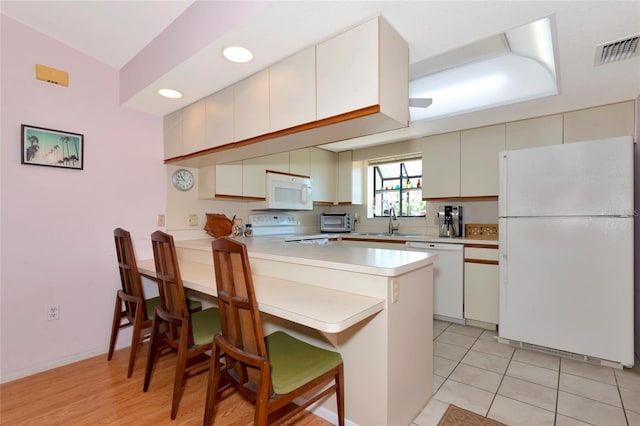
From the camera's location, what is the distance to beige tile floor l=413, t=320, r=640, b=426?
1765mm

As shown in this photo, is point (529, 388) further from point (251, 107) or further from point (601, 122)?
point (251, 107)

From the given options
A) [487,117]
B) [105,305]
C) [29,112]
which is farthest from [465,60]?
[105,305]

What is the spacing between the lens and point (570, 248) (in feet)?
7.89

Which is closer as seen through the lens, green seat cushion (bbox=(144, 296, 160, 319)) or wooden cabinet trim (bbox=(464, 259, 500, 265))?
green seat cushion (bbox=(144, 296, 160, 319))

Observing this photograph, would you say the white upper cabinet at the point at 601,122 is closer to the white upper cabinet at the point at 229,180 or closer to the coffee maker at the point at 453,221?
the coffee maker at the point at 453,221

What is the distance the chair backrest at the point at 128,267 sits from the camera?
2.17 metres

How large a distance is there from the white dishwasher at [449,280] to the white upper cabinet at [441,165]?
0.67m

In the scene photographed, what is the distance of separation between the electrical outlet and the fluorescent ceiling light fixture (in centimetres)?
345

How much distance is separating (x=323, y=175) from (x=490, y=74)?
7.96ft

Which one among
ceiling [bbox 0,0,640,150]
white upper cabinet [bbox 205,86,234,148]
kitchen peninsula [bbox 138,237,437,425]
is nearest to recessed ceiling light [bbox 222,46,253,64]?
ceiling [bbox 0,0,640,150]

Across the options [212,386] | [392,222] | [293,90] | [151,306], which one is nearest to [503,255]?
[392,222]

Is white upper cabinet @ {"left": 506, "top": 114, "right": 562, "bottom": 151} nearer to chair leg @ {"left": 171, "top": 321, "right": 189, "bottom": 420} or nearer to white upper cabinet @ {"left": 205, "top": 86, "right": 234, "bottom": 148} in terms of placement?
white upper cabinet @ {"left": 205, "top": 86, "right": 234, "bottom": 148}

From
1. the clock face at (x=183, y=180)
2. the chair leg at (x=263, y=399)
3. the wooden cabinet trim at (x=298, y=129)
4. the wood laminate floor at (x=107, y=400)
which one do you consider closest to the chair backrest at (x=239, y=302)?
the chair leg at (x=263, y=399)

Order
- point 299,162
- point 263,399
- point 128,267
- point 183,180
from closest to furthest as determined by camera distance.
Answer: point 263,399, point 128,267, point 183,180, point 299,162
